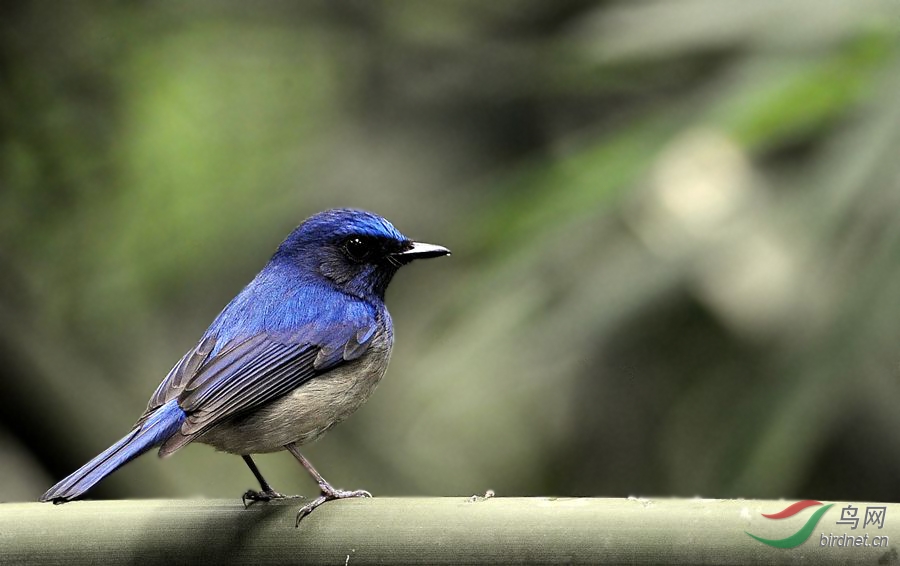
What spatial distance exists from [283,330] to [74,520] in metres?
1.04

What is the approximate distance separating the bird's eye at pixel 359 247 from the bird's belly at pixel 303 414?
297 millimetres

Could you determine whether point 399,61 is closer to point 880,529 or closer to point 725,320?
point 725,320

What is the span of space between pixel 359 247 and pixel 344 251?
0.05 m

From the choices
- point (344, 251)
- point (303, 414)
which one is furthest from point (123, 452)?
point (344, 251)

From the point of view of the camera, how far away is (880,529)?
191cm

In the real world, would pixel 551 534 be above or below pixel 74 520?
below

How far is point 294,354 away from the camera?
9.81 ft

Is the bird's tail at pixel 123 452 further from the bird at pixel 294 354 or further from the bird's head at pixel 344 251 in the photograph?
the bird's head at pixel 344 251

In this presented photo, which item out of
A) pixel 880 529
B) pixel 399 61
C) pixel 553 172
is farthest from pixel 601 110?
pixel 880 529

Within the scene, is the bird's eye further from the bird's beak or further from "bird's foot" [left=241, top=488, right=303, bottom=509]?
"bird's foot" [left=241, top=488, right=303, bottom=509]

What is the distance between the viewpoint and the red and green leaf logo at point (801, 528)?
6.31 feet

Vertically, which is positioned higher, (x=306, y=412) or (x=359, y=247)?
(x=359, y=247)

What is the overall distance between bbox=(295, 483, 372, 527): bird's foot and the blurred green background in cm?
94

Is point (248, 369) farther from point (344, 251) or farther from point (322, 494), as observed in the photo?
point (344, 251)
